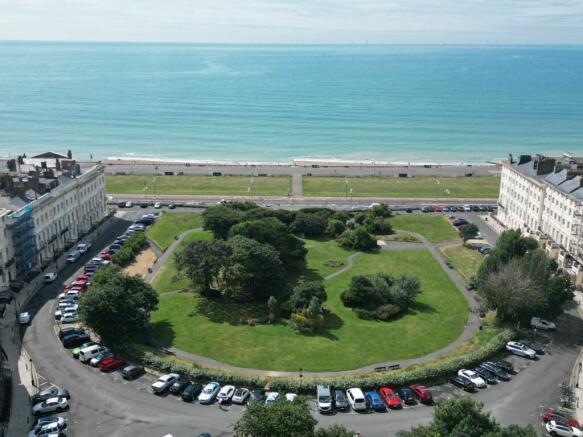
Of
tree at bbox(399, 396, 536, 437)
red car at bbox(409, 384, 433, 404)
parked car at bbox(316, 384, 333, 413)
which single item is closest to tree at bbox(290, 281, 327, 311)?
parked car at bbox(316, 384, 333, 413)

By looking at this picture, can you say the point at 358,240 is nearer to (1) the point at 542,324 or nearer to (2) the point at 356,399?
(1) the point at 542,324

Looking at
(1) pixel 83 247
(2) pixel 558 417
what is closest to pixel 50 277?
(1) pixel 83 247

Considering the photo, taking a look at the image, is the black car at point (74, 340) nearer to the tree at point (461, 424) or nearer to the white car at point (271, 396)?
the white car at point (271, 396)

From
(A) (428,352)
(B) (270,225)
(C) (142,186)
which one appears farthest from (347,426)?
(C) (142,186)

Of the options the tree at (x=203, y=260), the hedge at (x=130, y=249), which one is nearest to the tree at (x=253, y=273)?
the tree at (x=203, y=260)

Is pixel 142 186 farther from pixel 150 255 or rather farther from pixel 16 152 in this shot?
pixel 16 152

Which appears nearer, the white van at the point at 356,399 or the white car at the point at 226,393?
the white van at the point at 356,399
